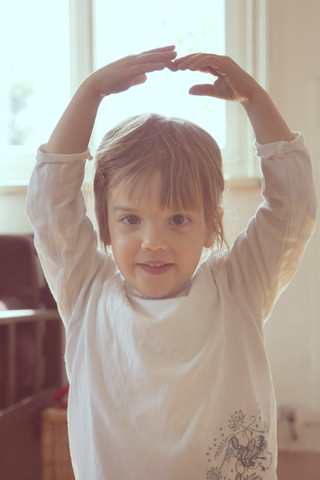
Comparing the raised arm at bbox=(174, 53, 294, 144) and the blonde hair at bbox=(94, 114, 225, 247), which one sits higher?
the raised arm at bbox=(174, 53, 294, 144)

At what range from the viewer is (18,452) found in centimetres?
193

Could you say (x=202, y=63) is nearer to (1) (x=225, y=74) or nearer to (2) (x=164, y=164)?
(1) (x=225, y=74)

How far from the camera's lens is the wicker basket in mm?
1979

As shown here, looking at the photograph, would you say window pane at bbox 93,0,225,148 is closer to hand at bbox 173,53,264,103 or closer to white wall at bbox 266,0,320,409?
white wall at bbox 266,0,320,409

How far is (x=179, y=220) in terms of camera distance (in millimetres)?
972

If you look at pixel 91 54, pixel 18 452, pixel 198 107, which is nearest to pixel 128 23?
pixel 91 54

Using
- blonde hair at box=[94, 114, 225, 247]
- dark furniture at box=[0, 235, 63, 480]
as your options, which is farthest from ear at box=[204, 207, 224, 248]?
dark furniture at box=[0, 235, 63, 480]

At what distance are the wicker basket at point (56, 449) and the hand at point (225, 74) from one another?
1.33 meters

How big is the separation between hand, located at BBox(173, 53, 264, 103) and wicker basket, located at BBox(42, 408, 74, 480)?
1327 millimetres

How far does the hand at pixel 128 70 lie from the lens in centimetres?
93

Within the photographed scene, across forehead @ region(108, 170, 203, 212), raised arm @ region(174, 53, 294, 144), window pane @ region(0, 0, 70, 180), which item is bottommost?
forehead @ region(108, 170, 203, 212)

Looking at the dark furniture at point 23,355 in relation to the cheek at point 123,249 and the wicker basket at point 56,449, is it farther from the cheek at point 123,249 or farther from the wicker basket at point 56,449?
the cheek at point 123,249

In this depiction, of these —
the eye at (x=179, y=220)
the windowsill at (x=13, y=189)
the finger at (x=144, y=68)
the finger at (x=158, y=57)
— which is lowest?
the windowsill at (x=13, y=189)

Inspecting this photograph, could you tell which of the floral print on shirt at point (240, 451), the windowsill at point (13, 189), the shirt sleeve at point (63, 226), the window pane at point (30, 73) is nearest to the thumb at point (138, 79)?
the shirt sleeve at point (63, 226)
